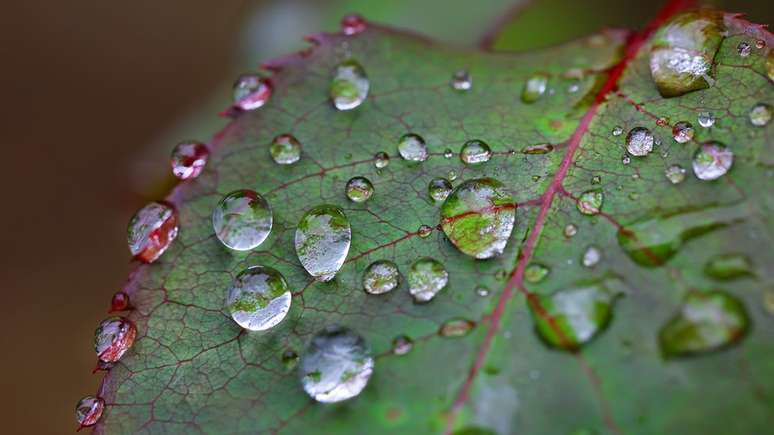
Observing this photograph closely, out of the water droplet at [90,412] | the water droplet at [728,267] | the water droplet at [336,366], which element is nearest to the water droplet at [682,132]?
the water droplet at [728,267]

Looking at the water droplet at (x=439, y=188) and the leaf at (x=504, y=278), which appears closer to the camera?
the leaf at (x=504, y=278)

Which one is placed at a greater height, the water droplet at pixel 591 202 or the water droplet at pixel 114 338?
the water droplet at pixel 591 202

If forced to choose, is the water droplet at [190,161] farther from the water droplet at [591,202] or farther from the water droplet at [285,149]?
the water droplet at [591,202]

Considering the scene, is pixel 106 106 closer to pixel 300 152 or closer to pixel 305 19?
pixel 305 19

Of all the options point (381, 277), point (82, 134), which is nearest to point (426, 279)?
point (381, 277)

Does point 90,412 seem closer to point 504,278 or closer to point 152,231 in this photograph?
point 152,231

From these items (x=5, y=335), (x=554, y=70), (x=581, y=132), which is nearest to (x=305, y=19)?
(x=554, y=70)
